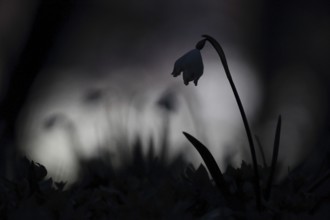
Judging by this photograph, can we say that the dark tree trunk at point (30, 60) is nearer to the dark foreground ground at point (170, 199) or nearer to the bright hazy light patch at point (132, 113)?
the bright hazy light patch at point (132, 113)

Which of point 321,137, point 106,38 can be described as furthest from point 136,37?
point 321,137

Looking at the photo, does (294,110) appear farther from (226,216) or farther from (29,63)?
(226,216)

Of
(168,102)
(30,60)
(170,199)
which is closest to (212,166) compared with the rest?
(170,199)

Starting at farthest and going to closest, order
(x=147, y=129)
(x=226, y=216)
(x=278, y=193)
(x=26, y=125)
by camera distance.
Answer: (x=26, y=125), (x=147, y=129), (x=278, y=193), (x=226, y=216)

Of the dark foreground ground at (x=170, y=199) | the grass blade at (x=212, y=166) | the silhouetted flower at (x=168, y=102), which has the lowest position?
the dark foreground ground at (x=170, y=199)

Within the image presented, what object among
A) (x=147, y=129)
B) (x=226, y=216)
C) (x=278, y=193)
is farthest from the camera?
(x=147, y=129)

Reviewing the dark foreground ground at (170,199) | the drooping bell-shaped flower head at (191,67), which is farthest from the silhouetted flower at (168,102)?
the drooping bell-shaped flower head at (191,67)

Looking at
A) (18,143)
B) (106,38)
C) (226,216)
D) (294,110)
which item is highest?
(106,38)

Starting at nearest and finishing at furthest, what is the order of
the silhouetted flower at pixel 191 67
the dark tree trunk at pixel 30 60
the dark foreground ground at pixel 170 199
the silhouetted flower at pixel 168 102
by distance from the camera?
the dark foreground ground at pixel 170 199, the silhouetted flower at pixel 191 67, the silhouetted flower at pixel 168 102, the dark tree trunk at pixel 30 60
